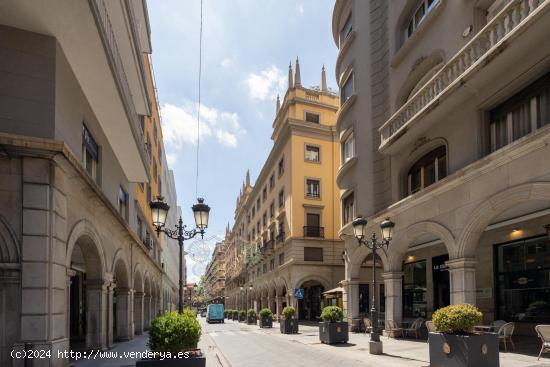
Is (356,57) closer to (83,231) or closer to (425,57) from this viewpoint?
(425,57)

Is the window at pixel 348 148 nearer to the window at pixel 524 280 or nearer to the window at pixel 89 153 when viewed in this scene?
the window at pixel 524 280

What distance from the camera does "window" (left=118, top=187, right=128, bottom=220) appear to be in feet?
64.6

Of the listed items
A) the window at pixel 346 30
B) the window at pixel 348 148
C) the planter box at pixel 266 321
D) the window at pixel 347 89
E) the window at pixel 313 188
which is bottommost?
the planter box at pixel 266 321

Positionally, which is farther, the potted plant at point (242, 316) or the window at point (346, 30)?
the potted plant at point (242, 316)

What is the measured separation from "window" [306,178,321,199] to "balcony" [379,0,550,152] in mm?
23387

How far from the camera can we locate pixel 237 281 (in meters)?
80.2

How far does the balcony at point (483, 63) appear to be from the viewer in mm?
10953

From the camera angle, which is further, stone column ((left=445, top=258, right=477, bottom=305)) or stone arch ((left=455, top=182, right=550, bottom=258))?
stone column ((left=445, top=258, right=477, bottom=305))

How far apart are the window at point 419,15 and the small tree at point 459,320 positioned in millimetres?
12850

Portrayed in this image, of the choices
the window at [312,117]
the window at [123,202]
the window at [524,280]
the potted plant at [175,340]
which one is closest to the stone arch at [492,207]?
the window at [524,280]

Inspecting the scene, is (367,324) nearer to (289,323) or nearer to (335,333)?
(335,333)

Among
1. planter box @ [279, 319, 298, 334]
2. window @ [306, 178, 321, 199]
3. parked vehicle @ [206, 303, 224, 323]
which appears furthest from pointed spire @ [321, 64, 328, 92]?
planter box @ [279, 319, 298, 334]

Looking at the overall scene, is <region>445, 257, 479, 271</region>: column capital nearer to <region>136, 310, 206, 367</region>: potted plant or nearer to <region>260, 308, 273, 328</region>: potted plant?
<region>136, 310, 206, 367</region>: potted plant

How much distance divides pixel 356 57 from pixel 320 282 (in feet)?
73.6
